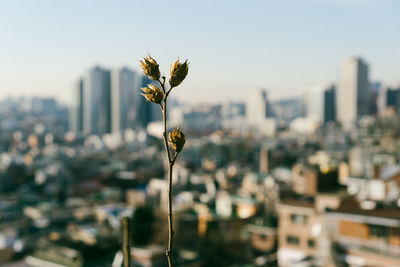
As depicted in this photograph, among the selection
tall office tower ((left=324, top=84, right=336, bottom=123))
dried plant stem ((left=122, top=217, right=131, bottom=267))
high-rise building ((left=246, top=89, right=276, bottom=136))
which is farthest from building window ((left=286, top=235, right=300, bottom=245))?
high-rise building ((left=246, top=89, right=276, bottom=136))

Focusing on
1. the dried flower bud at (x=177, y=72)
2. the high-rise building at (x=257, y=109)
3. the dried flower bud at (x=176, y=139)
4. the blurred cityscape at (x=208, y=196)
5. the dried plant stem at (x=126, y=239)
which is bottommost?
the blurred cityscape at (x=208, y=196)

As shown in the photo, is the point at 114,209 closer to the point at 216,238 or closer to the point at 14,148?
the point at 216,238

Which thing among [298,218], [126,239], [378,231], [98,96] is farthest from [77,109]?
[126,239]

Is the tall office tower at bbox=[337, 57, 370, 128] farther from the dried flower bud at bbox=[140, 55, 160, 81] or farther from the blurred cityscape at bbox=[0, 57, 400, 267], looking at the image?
the dried flower bud at bbox=[140, 55, 160, 81]

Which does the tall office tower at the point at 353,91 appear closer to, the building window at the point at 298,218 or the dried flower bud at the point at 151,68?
the building window at the point at 298,218

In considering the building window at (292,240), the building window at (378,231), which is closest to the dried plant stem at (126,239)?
the building window at (378,231)

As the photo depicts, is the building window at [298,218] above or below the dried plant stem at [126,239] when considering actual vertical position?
below
